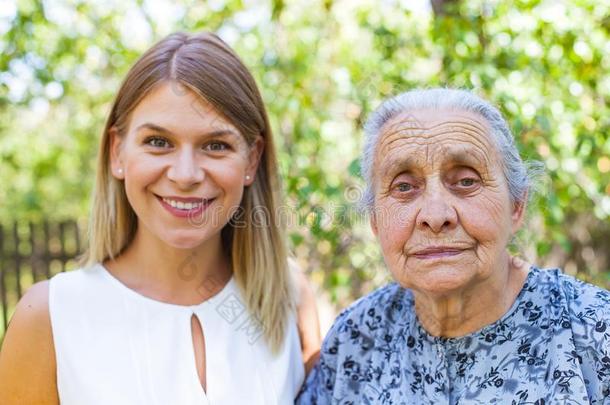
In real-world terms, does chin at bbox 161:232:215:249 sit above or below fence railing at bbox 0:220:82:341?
below

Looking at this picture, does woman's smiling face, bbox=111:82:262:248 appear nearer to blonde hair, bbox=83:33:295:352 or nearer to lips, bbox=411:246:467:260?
blonde hair, bbox=83:33:295:352

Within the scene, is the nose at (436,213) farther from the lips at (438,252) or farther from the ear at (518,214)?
the ear at (518,214)

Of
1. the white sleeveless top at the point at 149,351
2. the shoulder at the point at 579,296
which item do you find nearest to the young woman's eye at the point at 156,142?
the white sleeveless top at the point at 149,351

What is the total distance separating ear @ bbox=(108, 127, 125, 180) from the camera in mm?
2412

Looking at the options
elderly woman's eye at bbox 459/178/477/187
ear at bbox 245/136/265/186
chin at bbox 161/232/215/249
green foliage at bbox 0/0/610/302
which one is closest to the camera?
elderly woman's eye at bbox 459/178/477/187

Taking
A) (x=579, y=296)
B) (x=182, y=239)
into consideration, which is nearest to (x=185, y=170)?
(x=182, y=239)

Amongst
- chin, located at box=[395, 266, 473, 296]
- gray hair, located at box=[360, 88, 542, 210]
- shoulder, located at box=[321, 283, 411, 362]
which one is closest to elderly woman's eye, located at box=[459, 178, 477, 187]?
gray hair, located at box=[360, 88, 542, 210]

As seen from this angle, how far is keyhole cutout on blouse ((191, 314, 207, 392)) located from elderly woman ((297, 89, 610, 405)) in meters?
0.55

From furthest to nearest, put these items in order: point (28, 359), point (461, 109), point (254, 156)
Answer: point (254, 156) < point (28, 359) < point (461, 109)

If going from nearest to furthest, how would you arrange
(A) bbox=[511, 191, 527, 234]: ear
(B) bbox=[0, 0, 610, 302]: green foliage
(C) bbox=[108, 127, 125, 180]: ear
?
1. (A) bbox=[511, 191, 527, 234]: ear
2. (C) bbox=[108, 127, 125, 180]: ear
3. (B) bbox=[0, 0, 610, 302]: green foliage

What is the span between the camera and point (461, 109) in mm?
2041

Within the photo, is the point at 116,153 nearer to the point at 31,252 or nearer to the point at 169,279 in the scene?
the point at 169,279

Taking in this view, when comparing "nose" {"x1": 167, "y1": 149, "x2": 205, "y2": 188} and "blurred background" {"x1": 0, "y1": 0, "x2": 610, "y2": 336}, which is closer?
"nose" {"x1": 167, "y1": 149, "x2": 205, "y2": 188}

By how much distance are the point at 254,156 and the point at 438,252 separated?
89cm
